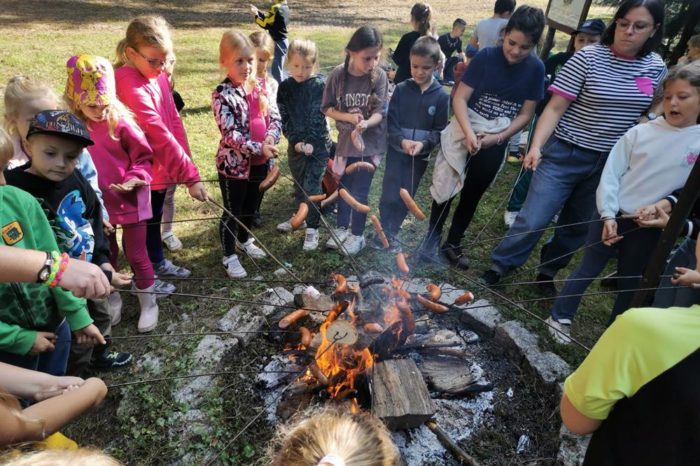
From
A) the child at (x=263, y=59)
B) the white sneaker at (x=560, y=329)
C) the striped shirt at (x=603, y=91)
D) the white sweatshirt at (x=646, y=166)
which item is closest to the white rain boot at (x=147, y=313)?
the child at (x=263, y=59)

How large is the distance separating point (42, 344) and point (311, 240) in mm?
2630

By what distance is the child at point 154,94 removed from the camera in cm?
285

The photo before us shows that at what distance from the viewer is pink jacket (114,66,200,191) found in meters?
2.91

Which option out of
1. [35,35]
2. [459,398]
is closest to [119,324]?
[459,398]

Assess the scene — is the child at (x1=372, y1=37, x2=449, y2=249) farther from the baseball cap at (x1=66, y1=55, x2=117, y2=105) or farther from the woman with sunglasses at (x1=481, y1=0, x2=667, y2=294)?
the baseball cap at (x1=66, y1=55, x2=117, y2=105)

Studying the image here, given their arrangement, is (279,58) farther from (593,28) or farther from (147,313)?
(147,313)

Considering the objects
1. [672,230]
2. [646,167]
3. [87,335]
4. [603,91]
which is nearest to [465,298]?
[672,230]

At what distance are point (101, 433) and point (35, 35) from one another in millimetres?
11898

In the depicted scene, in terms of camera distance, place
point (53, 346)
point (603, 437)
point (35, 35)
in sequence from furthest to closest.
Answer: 1. point (35, 35)
2. point (53, 346)
3. point (603, 437)

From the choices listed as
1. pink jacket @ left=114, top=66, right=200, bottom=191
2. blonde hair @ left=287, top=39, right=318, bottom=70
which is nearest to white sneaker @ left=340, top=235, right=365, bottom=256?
pink jacket @ left=114, top=66, right=200, bottom=191

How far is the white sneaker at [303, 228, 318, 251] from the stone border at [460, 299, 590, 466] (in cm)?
169

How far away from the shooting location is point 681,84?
2.48 meters

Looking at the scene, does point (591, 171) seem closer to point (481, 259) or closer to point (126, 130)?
point (481, 259)

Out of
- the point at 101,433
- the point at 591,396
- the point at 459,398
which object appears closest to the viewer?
the point at 591,396
